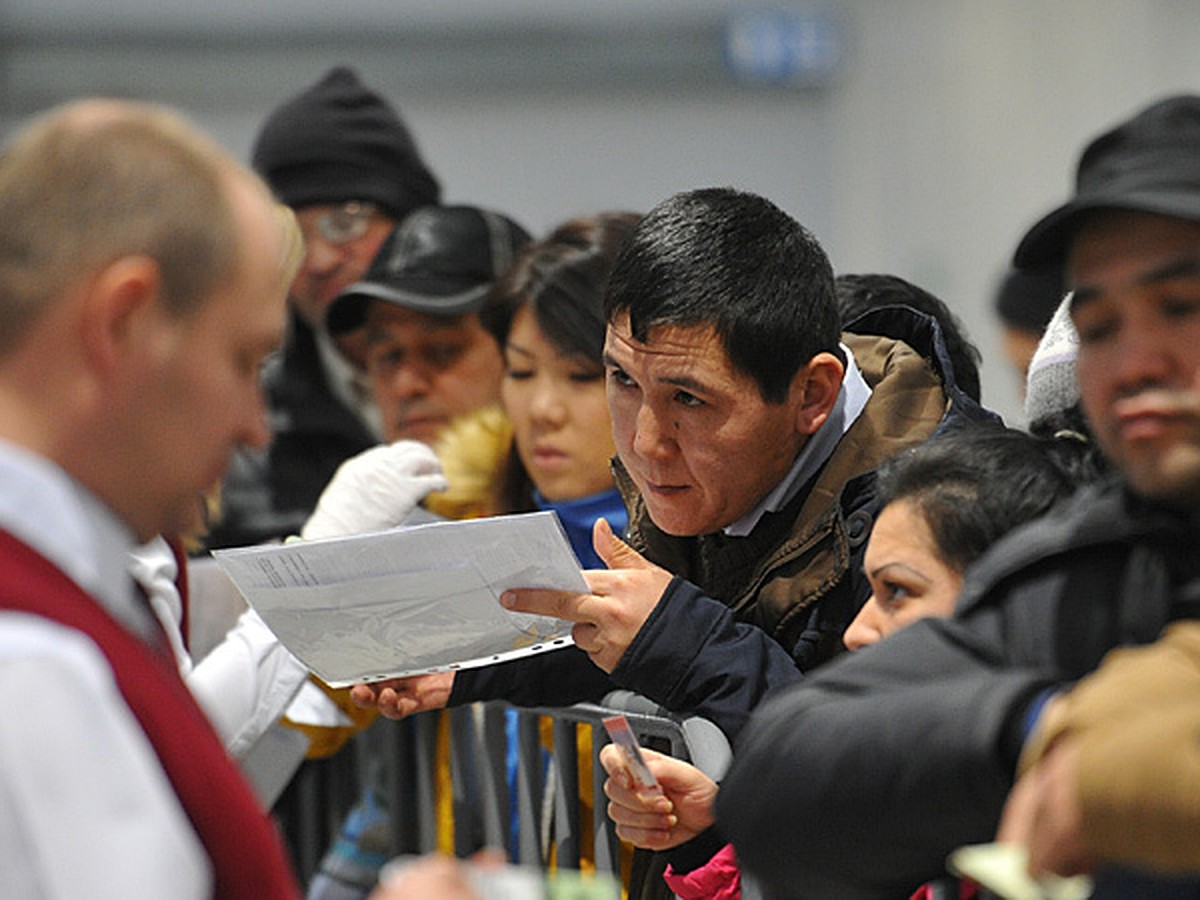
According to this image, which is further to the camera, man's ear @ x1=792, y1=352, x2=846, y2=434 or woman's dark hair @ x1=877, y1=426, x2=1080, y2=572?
man's ear @ x1=792, y1=352, x2=846, y2=434

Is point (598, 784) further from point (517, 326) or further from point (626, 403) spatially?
point (517, 326)

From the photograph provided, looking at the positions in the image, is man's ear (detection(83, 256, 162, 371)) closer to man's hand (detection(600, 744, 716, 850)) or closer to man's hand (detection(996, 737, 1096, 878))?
man's hand (detection(996, 737, 1096, 878))

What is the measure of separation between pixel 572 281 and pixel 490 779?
0.86 meters

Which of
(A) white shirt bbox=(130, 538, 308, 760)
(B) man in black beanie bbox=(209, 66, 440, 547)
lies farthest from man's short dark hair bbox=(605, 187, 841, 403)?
(B) man in black beanie bbox=(209, 66, 440, 547)

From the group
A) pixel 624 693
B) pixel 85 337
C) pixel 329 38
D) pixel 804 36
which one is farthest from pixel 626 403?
pixel 804 36

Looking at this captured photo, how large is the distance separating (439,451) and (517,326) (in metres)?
0.29

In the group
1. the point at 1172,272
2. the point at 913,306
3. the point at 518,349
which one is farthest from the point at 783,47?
the point at 1172,272

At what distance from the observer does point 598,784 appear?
2.65 m

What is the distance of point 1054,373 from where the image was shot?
2.33 meters

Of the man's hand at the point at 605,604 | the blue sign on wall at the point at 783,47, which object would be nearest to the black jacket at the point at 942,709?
the man's hand at the point at 605,604

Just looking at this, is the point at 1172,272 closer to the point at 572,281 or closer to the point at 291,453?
the point at 572,281

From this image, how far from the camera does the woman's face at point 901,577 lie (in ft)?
6.45

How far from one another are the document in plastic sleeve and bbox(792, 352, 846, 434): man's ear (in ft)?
1.40

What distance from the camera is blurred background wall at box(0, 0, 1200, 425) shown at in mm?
9578
